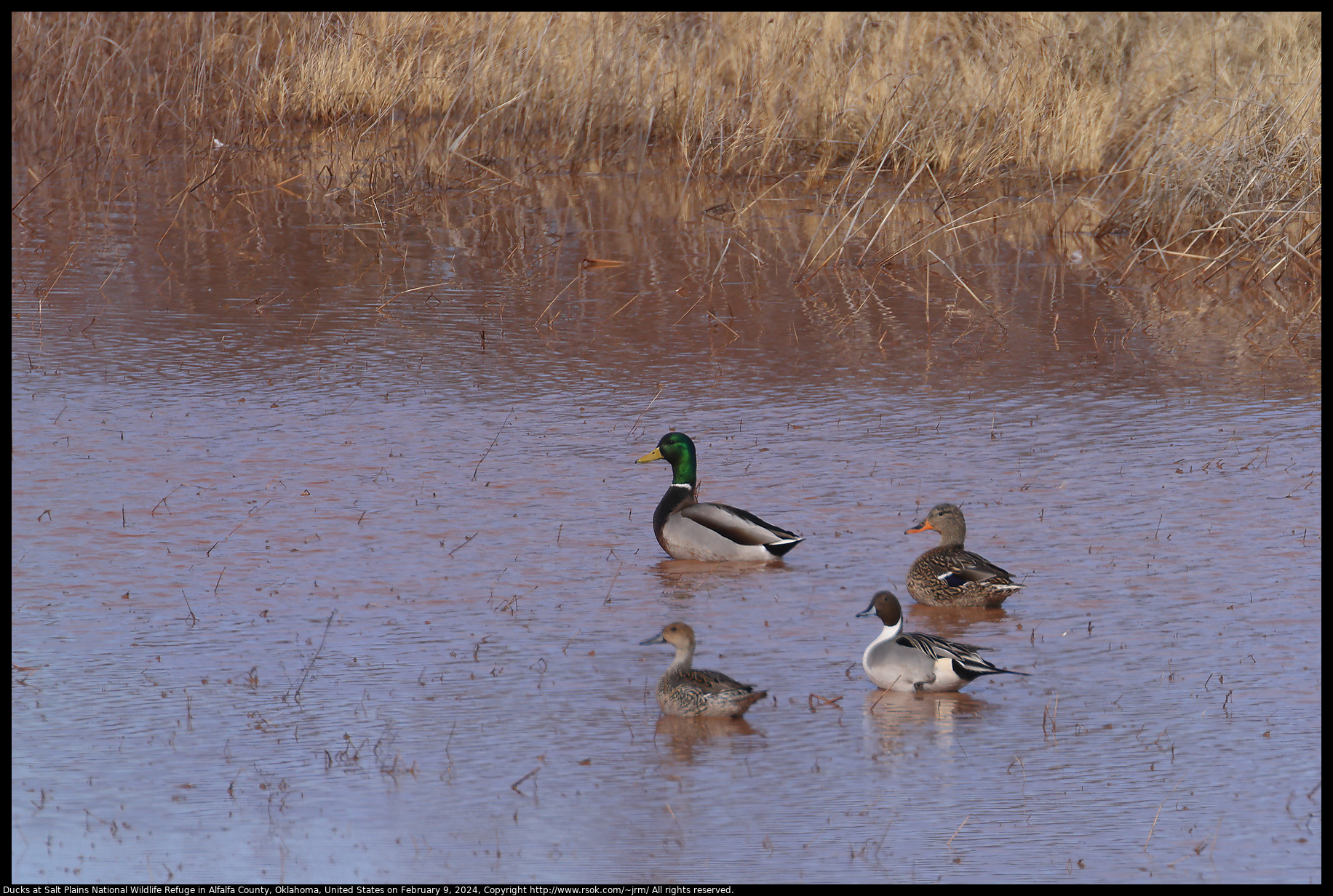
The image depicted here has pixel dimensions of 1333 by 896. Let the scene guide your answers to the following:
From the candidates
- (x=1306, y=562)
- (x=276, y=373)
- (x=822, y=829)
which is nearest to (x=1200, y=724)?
(x=822, y=829)

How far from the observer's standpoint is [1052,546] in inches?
329

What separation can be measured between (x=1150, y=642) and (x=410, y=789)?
3065 millimetres

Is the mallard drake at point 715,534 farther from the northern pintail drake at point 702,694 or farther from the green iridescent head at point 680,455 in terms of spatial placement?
the northern pintail drake at point 702,694

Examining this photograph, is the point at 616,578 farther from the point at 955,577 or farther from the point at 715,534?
the point at 955,577

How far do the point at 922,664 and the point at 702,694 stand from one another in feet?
2.77

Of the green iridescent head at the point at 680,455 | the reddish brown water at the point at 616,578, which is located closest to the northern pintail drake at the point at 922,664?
the reddish brown water at the point at 616,578

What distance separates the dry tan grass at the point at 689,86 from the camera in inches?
688

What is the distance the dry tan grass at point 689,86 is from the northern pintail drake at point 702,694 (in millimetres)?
10840

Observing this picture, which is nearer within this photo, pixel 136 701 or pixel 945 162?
pixel 136 701

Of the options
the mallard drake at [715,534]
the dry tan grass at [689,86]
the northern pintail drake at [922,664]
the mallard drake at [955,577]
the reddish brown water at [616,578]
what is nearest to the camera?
the reddish brown water at [616,578]

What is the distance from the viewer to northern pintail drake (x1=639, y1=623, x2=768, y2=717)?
6184 mm
